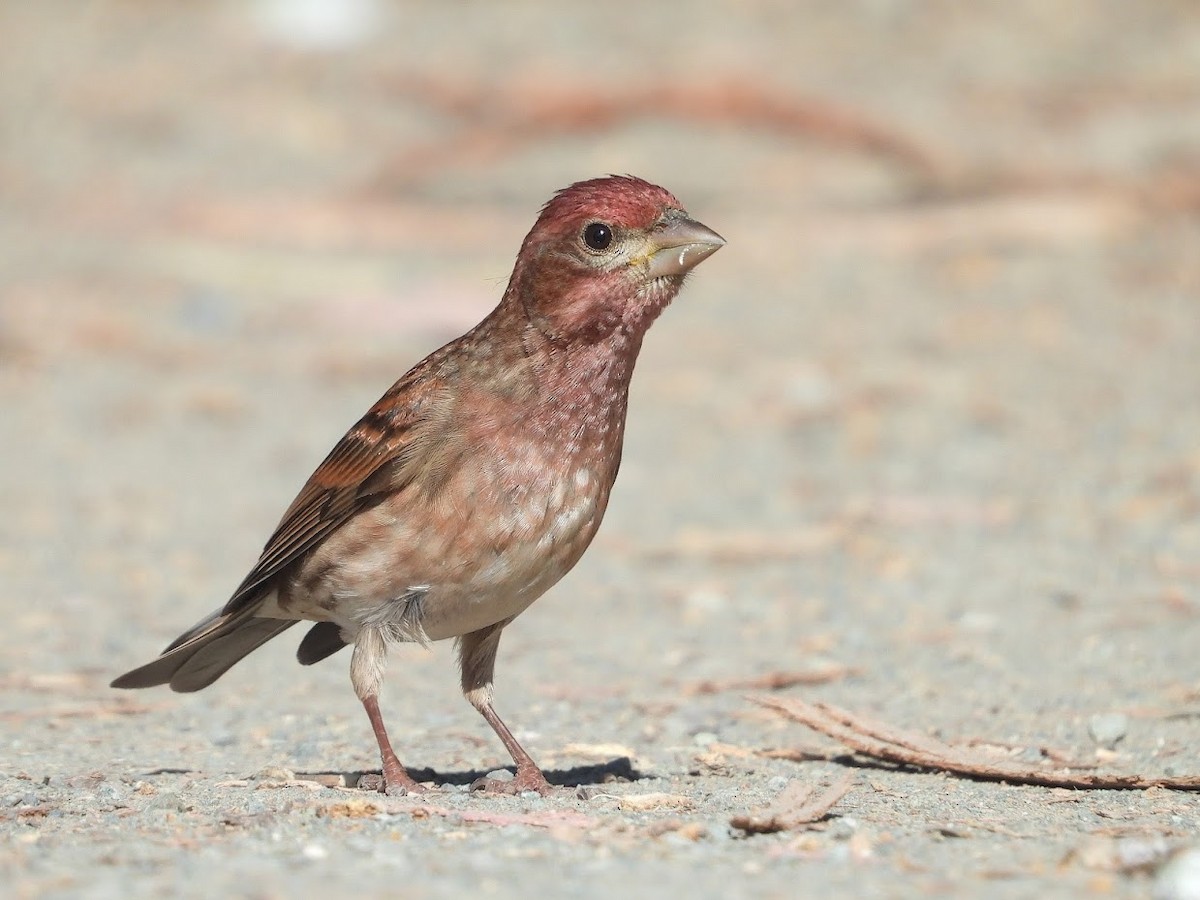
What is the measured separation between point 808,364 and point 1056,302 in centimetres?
197

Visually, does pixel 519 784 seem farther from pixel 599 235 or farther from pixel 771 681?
pixel 771 681

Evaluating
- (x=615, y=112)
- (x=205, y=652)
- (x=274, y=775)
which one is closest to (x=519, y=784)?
(x=274, y=775)

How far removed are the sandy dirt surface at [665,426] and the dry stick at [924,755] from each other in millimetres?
79

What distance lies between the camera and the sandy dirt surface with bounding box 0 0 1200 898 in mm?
4422

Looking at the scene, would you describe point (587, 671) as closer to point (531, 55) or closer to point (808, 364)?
point (808, 364)

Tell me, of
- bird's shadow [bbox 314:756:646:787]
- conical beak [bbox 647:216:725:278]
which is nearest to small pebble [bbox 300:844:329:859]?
bird's shadow [bbox 314:756:646:787]

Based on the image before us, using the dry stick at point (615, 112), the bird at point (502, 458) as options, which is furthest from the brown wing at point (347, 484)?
the dry stick at point (615, 112)

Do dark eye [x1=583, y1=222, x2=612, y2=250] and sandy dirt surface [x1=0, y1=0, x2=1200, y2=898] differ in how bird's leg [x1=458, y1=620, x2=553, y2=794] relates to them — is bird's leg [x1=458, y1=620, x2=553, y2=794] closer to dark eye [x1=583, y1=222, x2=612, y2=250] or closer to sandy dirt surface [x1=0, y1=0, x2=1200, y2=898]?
sandy dirt surface [x1=0, y1=0, x2=1200, y2=898]

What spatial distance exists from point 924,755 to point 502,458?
60.7 inches

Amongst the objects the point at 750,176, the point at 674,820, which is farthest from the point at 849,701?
the point at 750,176

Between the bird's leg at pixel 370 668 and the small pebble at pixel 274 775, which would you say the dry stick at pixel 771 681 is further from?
the small pebble at pixel 274 775

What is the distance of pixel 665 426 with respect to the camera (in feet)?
34.6

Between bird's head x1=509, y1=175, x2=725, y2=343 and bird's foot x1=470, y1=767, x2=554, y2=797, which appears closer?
bird's foot x1=470, y1=767, x2=554, y2=797

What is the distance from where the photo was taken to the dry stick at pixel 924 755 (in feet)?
16.4
